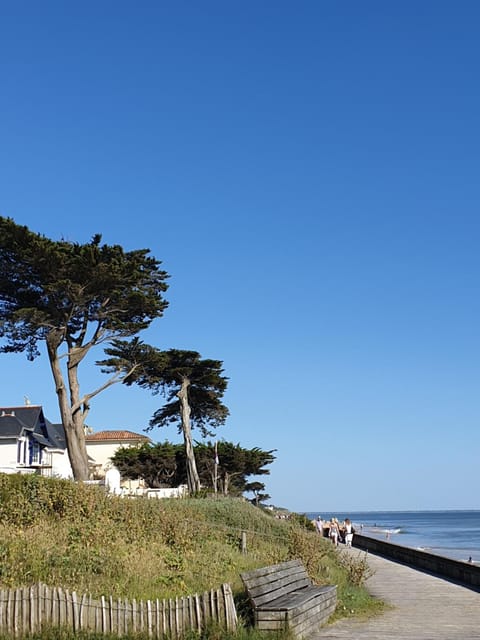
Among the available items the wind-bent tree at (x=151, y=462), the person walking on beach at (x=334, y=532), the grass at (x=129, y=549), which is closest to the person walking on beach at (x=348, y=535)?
the person walking on beach at (x=334, y=532)

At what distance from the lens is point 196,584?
12.1 m

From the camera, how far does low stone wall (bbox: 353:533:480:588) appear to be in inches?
712

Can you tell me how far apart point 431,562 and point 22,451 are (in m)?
32.3

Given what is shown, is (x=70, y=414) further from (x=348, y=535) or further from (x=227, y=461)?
(x=227, y=461)

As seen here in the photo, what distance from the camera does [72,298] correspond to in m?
30.8

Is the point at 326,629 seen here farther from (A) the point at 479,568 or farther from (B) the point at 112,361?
(B) the point at 112,361

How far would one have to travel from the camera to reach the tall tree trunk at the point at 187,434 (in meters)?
42.1

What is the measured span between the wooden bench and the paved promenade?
337 mm

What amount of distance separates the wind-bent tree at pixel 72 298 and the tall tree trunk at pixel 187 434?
829 centimetres

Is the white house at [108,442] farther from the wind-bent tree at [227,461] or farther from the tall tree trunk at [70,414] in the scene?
the tall tree trunk at [70,414]

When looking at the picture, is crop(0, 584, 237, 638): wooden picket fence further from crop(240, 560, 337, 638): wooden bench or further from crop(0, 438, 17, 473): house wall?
crop(0, 438, 17, 473): house wall

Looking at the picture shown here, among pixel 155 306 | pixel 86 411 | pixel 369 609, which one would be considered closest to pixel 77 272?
pixel 155 306

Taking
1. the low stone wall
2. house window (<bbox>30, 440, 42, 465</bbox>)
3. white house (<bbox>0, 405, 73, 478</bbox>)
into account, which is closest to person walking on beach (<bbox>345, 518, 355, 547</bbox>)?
the low stone wall

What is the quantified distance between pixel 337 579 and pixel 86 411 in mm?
19431
